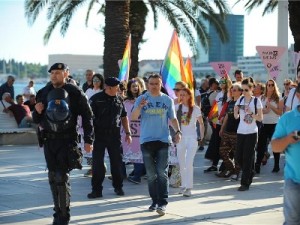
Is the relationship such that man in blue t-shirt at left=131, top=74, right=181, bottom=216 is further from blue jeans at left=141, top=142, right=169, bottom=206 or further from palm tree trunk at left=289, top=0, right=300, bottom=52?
palm tree trunk at left=289, top=0, right=300, bottom=52

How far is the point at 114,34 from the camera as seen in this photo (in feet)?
64.0

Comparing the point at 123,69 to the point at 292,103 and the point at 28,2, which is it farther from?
the point at 28,2

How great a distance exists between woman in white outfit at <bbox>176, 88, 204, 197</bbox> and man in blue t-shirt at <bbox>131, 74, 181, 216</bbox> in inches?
39.7

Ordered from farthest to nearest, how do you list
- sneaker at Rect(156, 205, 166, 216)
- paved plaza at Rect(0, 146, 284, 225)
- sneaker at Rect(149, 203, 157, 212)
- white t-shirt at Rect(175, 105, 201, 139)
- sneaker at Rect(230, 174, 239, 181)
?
1. sneaker at Rect(230, 174, 239, 181)
2. white t-shirt at Rect(175, 105, 201, 139)
3. sneaker at Rect(149, 203, 157, 212)
4. sneaker at Rect(156, 205, 166, 216)
5. paved plaza at Rect(0, 146, 284, 225)

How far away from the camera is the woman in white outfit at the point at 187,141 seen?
970cm

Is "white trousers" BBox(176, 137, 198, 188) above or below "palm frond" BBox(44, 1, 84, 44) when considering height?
below

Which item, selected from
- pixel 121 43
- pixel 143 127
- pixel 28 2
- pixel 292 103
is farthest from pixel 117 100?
pixel 28 2

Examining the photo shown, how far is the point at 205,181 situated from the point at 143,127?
3045 mm

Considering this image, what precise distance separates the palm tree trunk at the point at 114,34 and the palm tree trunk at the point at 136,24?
295 centimetres

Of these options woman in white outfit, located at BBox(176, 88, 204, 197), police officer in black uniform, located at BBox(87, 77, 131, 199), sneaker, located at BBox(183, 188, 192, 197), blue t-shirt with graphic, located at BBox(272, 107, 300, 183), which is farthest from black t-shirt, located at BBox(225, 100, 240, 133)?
blue t-shirt with graphic, located at BBox(272, 107, 300, 183)

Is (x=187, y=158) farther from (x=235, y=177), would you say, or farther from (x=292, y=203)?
(x=292, y=203)

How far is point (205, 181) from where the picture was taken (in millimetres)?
11406

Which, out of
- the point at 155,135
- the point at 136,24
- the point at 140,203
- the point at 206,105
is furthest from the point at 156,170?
the point at 136,24

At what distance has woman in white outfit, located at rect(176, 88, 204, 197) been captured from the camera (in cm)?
970
